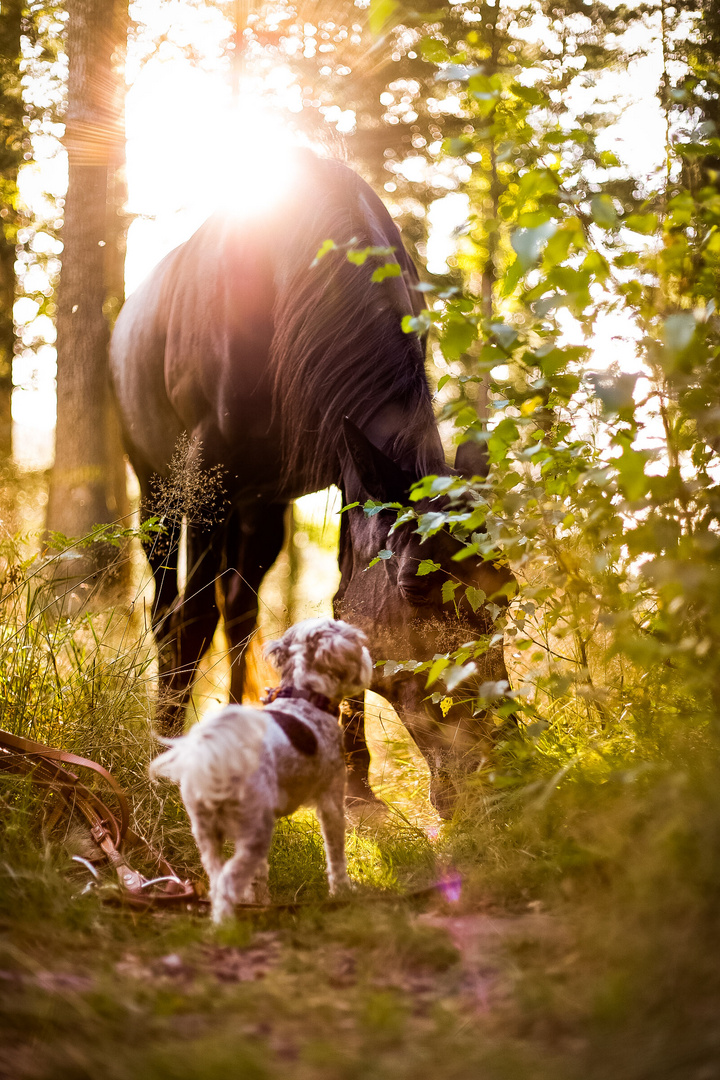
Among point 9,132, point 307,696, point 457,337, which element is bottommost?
point 307,696

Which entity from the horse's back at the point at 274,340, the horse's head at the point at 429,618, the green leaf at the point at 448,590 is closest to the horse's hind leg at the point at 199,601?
the horse's back at the point at 274,340

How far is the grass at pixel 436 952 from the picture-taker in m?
1.07

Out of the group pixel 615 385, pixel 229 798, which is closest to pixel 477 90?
pixel 615 385

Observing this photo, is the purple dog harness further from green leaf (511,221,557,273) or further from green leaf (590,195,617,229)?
green leaf (590,195,617,229)

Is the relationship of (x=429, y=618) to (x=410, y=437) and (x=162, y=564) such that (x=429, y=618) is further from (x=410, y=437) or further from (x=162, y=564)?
(x=162, y=564)

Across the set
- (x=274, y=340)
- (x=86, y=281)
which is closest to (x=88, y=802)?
(x=274, y=340)

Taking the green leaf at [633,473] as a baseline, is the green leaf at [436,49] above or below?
above

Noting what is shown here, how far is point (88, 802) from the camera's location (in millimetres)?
2441

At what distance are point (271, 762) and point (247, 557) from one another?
2.97m

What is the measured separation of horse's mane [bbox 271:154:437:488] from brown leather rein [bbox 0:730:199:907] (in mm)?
1665

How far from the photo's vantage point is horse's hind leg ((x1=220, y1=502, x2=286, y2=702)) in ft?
14.9

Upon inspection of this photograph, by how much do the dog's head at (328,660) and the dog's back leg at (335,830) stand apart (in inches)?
10.2

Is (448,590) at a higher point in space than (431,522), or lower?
lower

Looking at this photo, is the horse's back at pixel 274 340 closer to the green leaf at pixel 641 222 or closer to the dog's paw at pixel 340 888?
the green leaf at pixel 641 222
